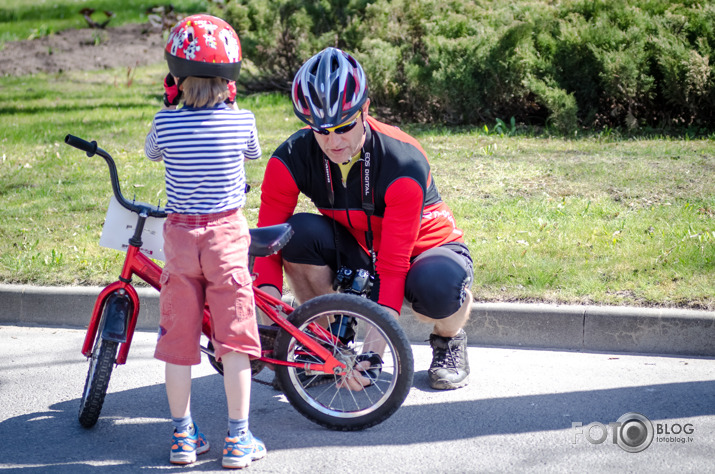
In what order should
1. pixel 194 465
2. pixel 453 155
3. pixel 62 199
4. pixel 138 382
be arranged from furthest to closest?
1. pixel 453 155
2. pixel 62 199
3. pixel 138 382
4. pixel 194 465

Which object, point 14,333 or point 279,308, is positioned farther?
point 14,333

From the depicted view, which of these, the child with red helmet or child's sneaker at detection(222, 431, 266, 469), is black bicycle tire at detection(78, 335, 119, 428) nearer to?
the child with red helmet

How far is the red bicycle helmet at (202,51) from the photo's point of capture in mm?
3154

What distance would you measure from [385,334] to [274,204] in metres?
0.98

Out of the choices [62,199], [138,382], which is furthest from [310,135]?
[62,199]

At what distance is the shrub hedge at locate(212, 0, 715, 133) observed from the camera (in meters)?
8.10

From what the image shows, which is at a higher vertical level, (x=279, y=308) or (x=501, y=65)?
(x=501, y=65)

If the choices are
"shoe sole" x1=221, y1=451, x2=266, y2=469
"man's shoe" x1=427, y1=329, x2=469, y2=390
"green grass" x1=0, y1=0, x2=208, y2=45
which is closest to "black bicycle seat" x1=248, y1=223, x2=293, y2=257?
"shoe sole" x1=221, y1=451, x2=266, y2=469

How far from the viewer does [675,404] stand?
12.6 ft

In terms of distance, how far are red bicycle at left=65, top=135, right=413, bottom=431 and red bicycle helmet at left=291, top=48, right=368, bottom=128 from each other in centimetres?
53

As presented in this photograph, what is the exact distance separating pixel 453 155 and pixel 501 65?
5.07 ft

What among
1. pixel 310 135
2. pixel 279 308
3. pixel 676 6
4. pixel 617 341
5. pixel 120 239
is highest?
pixel 676 6

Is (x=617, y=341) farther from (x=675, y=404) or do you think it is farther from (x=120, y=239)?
(x=120, y=239)

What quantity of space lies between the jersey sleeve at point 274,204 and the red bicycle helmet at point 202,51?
801 millimetres
